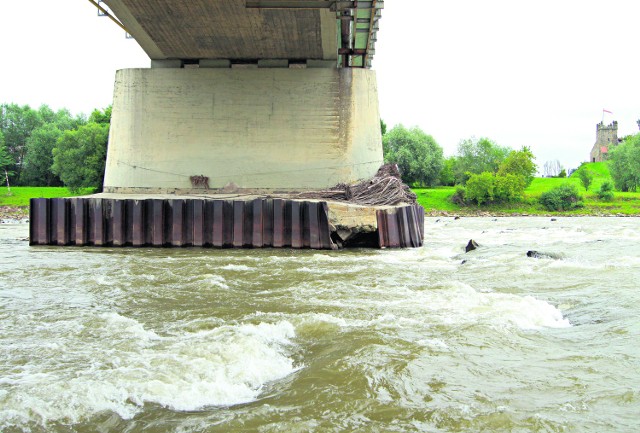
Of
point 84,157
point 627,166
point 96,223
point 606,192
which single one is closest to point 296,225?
point 96,223

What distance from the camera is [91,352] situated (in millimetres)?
6125

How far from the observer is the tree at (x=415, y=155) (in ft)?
253

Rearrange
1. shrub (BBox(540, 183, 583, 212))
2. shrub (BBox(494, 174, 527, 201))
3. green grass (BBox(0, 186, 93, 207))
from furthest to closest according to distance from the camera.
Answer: shrub (BBox(494, 174, 527, 201)) → shrub (BBox(540, 183, 583, 212)) → green grass (BBox(0, 186, 93, 207))

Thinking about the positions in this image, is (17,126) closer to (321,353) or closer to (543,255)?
(543,255)

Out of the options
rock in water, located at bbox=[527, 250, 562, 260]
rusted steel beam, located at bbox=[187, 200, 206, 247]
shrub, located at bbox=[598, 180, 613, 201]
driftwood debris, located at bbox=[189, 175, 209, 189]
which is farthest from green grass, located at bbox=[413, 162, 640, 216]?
rock in water, located at bbox=[527, 250, 562, 260]

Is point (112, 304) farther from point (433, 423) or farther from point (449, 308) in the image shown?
point (433, 423)

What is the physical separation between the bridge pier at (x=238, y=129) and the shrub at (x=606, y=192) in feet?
170

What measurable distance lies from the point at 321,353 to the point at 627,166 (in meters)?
85.2

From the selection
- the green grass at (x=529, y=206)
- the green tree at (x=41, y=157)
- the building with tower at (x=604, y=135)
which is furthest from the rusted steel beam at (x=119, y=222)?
the building with tower at (x=604, y=135)

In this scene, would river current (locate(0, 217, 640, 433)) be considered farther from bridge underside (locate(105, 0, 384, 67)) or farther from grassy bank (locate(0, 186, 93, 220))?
grassy bank (locate(0, 186, 93, 220))

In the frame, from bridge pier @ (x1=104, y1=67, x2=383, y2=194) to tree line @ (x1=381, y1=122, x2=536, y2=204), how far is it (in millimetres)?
44301

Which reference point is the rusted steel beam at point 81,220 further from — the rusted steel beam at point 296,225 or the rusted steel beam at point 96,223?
the rusted steel beam at point 296,225


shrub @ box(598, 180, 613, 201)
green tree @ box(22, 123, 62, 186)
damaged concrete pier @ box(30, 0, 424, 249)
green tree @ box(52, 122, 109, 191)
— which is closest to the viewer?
damaged concrete pier @ box(30, 0, 424, 249)

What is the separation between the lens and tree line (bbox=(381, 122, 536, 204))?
64.4 m
